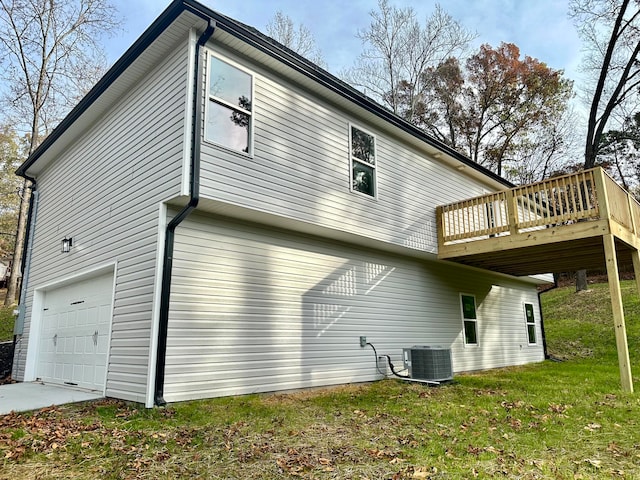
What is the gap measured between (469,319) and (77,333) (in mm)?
9235

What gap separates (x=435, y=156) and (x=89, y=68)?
14.9 m

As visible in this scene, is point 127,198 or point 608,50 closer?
point 127,198

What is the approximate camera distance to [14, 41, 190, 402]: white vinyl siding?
19.7 feet

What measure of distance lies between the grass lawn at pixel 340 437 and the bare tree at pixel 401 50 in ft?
60.4

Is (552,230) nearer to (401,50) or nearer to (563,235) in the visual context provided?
(563,235)

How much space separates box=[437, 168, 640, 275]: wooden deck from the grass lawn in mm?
2818

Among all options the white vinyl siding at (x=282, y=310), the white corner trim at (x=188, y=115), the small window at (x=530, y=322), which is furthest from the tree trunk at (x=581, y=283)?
the white corner trim at (x=188, y=115)

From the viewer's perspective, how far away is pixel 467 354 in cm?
1107

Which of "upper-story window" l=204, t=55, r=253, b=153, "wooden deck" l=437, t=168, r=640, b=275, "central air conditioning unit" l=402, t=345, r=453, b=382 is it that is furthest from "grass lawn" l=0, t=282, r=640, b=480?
"upper-story window" l=204, t=55, r=253, b=153

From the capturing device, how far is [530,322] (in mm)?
14320

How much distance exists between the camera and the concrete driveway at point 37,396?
5.78m

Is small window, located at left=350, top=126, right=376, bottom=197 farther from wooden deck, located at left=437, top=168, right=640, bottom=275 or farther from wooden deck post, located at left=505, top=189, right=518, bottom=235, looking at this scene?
wooden deck post, located at left=505, top=189, right=518, bottom=235

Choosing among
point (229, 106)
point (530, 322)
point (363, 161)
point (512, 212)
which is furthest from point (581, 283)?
point (229, 106)

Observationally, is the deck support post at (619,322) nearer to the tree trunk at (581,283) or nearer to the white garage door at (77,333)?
the white garage door at (77,333)
